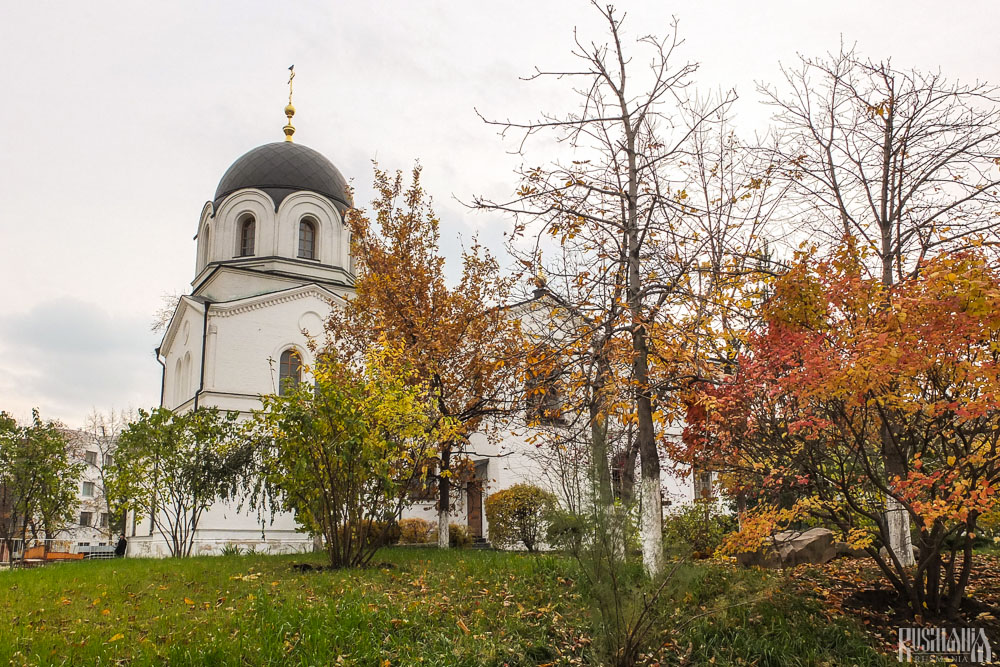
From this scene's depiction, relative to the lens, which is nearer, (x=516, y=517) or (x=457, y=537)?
(x=516, y=517)

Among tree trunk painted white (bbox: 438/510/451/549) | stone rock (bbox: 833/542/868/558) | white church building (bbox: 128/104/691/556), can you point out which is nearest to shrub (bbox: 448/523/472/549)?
white church building (bbox: 128/104/691/556)

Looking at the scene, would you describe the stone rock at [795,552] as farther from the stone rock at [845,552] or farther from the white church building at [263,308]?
the white church building at [263,308]

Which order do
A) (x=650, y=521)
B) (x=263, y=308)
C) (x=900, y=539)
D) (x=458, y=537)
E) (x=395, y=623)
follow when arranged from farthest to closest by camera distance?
(x=263, y=308), (x=458, y=537), (x=900, y=539), (x=650, y=521), (x=395, y=623)

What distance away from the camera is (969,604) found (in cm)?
688

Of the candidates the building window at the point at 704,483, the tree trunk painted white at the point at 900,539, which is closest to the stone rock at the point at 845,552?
the tree trunk painted white at the point at 900,539

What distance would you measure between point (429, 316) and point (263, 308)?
945 cm

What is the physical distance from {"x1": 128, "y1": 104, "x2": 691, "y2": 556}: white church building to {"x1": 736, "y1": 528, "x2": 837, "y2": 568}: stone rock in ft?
29.9

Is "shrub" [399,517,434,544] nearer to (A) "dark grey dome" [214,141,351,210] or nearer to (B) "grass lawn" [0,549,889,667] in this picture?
(B) "grass lawn" [0,549,889,667]

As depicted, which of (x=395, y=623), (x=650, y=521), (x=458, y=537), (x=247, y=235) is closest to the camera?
(x=395, y=623)

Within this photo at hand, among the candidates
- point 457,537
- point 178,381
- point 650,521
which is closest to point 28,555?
point 178,381

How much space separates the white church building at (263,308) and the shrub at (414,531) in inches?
42.3

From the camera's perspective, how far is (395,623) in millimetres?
6328

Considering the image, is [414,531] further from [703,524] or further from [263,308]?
[703,524]

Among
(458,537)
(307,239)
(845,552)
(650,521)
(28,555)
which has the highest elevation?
(307,239)
